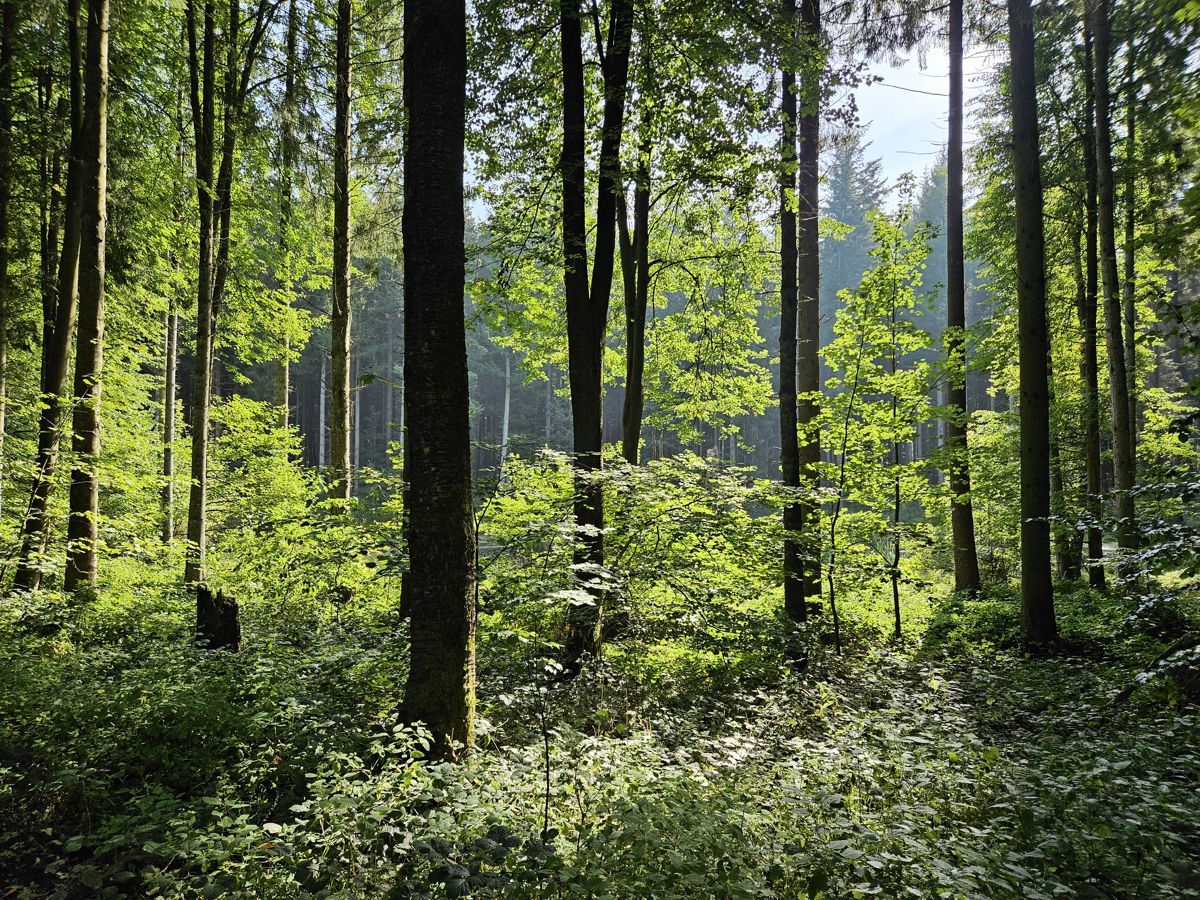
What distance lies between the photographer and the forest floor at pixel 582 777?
2709mm

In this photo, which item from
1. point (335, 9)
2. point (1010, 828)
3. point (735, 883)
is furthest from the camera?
point (335, 9)

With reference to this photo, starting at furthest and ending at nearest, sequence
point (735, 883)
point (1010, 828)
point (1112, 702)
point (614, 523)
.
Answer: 1. point (614, 523)
2. point (1112, 702)
3. point (1010, 828)
4. point (735, 883)

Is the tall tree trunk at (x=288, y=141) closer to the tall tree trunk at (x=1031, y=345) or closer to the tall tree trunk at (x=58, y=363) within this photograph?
the tall tree trunk at (x=58, y=363)

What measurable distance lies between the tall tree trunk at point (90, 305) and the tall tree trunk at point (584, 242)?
5975 mm

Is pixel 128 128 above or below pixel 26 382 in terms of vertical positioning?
above

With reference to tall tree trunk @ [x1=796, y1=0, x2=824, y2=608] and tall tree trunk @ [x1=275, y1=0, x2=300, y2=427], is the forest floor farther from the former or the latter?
tall tree trunk @ [x1=275, y1=0, x2=300, y2=427]

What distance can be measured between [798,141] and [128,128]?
10.9 metres

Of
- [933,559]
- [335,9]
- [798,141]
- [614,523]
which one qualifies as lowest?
[933,559]

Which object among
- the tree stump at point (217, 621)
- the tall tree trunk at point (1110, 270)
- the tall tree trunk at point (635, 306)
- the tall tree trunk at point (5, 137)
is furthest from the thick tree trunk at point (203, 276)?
the tall tree trunk at point (1110, 270)

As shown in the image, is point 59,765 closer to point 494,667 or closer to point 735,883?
point 494,667

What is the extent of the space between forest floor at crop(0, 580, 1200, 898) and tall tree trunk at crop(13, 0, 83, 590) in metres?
1.16

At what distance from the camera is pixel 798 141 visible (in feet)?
→ 30.4

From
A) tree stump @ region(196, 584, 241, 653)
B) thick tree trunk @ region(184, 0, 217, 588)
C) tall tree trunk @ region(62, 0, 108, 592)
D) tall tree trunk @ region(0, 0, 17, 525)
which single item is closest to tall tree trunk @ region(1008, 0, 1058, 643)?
tree stump @ region(196, 584, 241, 653)

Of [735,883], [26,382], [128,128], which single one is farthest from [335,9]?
[735,883]
